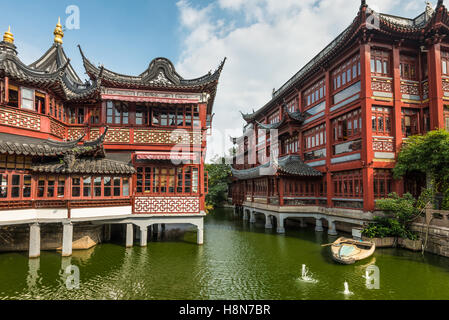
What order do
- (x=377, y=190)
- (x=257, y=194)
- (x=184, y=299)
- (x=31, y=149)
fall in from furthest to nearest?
(x=257, y=194) → (x=377, y=190) → (x=31, y=149) → (x=184, y=299)

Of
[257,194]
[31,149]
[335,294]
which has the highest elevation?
[31,149]

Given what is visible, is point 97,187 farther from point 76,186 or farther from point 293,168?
point 293,168

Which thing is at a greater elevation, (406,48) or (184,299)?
(406,48)

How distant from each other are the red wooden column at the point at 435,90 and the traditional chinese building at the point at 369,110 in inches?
2.0

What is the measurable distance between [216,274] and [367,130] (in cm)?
1238

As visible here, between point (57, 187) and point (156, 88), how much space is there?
7207mm

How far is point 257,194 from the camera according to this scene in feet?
86.8

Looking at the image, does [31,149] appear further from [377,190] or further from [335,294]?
[377,190]

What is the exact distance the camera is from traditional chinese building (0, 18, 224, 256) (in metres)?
12.2

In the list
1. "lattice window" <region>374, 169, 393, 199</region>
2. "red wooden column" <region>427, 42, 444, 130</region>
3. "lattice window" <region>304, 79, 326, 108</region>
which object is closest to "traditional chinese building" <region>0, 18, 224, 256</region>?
"lattice window" <region>304, 79, 326, 108</region>

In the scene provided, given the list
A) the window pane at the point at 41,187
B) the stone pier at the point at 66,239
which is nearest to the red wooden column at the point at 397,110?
the stone pier at the point at 66,239

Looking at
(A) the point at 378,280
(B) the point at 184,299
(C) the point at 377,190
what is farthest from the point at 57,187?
(C) the point at 377,190

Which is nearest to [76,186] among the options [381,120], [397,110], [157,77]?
[157,77]

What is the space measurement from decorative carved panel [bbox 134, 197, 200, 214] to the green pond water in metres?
2.08
